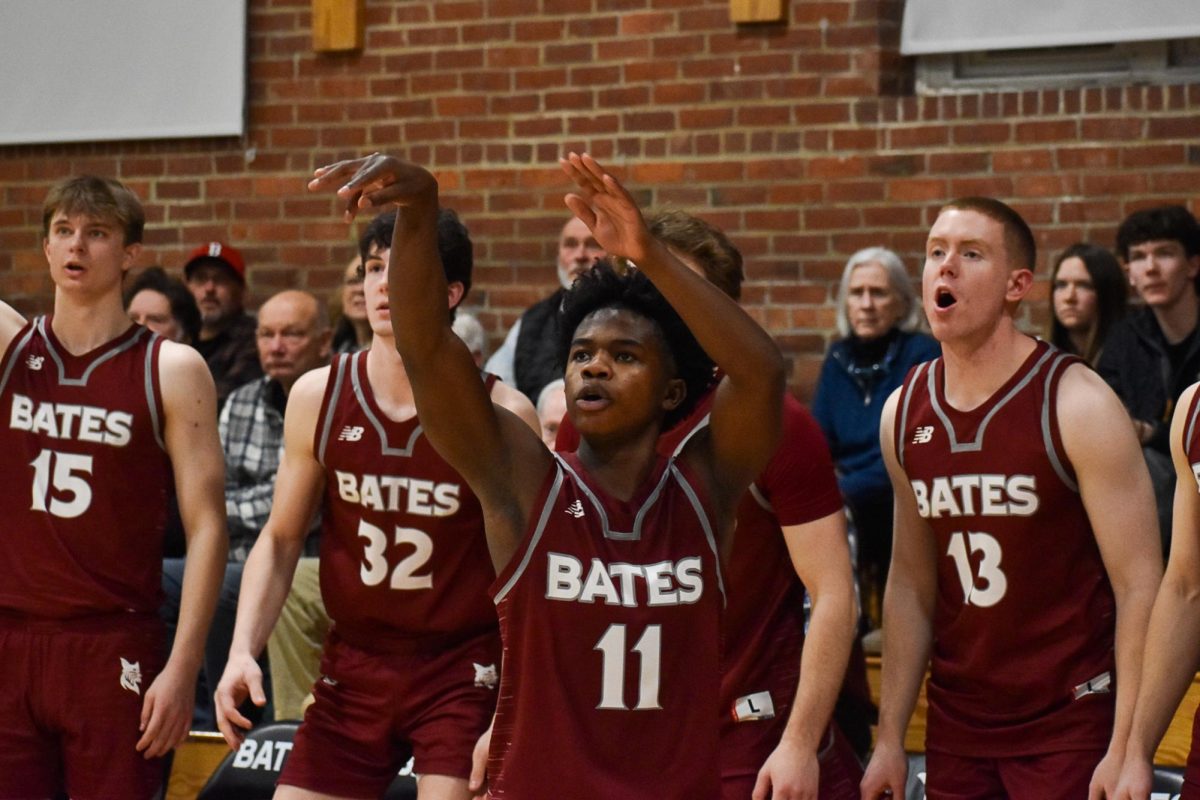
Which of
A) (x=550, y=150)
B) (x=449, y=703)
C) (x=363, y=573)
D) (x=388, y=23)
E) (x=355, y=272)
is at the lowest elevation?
(x=449, y=703)

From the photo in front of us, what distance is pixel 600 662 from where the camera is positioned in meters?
3.24

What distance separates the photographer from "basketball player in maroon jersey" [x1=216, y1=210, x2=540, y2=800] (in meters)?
4.23

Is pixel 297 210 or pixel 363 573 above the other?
pixel 297 210

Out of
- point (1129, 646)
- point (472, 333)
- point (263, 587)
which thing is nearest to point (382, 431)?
point (263, 587)

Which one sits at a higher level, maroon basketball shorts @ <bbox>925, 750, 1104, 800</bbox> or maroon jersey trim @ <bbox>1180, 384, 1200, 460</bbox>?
maroon jersey trim @ <bbox>1180, 384, 1200, 460</bbox>

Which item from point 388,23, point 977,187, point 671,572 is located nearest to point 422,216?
point 671,572

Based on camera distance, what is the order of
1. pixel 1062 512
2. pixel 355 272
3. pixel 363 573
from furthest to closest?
pixel 355 272 → pixel 363 573 → pixel 1062 512

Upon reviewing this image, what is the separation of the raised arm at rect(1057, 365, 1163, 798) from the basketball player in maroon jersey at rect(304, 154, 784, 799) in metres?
0.97

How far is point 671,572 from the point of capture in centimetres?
329

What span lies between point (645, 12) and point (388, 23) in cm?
120

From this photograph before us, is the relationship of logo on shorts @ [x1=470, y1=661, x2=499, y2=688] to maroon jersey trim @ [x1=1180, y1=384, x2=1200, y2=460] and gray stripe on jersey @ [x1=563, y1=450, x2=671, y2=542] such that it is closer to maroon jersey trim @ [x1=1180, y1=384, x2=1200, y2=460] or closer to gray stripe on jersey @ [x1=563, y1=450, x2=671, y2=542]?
gray stripe on jersey @ [x1=563, y1=450, x2=671, y2=542]

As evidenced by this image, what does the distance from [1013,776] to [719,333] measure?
58.4 inches

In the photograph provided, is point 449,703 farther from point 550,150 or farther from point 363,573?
point 550,150

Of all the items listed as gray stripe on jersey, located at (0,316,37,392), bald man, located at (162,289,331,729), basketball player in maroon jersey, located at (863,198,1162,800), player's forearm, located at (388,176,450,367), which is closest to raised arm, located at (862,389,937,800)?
basketball player in maroon jersey, located at (863,198,1162,800)
